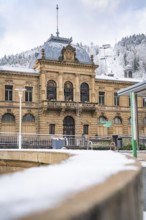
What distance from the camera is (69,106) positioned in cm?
4316

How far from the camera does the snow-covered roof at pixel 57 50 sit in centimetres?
4541

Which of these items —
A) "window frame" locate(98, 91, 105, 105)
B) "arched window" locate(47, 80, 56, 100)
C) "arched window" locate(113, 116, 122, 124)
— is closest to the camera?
"arched window" locate(47, 80, 56, 100)

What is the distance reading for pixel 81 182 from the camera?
1.70 m

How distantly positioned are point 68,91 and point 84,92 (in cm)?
229

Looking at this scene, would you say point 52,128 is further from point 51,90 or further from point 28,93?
point 28,93

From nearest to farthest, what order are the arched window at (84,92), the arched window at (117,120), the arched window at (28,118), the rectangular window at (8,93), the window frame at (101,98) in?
the rectangular window at (8,93) → the arched window at (28,118) → the arched window at (84,92) → the window frame at (101,98) → the arched window at (117,120)

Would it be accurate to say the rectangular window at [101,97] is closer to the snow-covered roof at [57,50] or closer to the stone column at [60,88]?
the snow-covered roof at [57,50]

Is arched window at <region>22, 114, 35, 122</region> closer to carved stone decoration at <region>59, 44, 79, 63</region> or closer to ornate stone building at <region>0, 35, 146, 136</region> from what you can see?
ornate stone building at <region>0, 35, 146, 136</region>

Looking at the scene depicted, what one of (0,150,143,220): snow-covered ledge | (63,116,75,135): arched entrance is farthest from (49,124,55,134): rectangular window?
(0,150,143,220): snow-covered ledge

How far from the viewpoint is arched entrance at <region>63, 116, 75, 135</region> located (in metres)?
44.2

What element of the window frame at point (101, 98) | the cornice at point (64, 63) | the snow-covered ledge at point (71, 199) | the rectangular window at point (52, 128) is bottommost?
the snow-covered ledge at point (71, 199)

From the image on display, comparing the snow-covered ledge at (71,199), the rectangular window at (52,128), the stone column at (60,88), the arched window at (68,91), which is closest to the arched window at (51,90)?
the stone column at (60,88)

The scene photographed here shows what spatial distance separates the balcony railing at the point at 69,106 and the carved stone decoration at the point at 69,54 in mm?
5920

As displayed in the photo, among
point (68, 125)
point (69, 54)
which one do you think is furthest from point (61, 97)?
point (69, 54)
